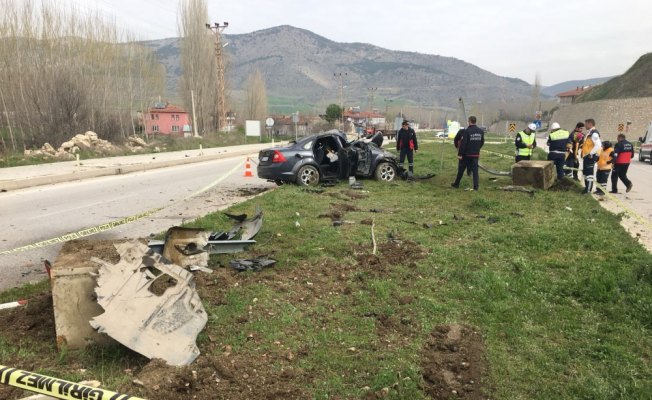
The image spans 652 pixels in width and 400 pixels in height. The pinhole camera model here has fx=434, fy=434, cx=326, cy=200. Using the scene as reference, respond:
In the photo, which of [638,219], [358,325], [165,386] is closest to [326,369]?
[358,325]

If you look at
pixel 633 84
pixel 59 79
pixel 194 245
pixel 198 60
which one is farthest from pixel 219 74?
pixel 633 84

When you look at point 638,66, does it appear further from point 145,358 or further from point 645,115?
point 145,358

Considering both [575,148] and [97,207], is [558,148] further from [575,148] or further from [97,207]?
[97,207]

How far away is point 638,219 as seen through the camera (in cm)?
857

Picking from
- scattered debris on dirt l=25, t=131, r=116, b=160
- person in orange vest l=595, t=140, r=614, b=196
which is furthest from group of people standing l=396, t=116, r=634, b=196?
scattered debris on dirt l=25, t=131, r=116, b=160

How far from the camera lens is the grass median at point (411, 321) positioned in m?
3.17

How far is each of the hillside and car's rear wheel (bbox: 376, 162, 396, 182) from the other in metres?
67.8

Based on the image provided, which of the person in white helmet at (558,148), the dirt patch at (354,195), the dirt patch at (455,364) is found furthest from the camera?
the person in white helmet at (558,148)

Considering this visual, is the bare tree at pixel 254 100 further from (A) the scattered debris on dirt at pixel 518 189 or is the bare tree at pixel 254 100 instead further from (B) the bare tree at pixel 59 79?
(A) the scattered debris on dirt at pixel 518 189

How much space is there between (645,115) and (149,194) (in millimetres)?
66164

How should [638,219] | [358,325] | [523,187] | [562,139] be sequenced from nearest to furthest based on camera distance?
[358,325] → [638,219] → [523,187] → [562,139]

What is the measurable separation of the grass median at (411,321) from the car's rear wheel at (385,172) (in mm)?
5749

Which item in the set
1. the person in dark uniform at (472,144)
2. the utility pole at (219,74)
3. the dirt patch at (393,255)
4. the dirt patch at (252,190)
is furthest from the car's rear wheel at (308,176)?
the utility pole at (219,74)

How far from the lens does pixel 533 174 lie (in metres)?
11.7
